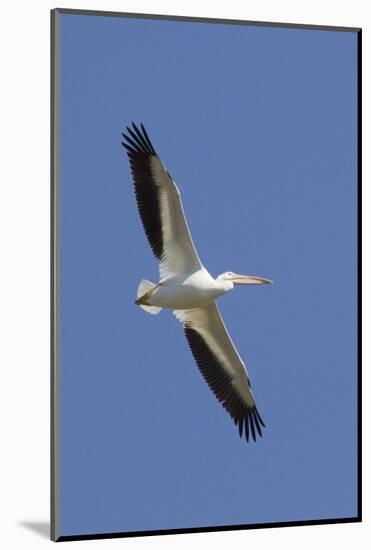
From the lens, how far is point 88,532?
820 centimetres

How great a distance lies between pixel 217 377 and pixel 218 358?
0.11m

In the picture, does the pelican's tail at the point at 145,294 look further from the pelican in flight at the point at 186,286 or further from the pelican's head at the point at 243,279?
the pelican's head at the point at 243,279

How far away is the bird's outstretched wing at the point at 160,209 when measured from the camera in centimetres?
845

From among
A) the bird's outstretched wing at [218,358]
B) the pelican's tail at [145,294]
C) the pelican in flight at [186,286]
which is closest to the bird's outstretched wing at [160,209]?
the pelican in flight at [186,286]

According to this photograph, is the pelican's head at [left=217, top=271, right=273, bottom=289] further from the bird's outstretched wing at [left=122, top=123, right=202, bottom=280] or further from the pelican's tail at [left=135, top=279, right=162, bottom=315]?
the pelican's tail at [left=135, top=279, right=162, bottom=315]

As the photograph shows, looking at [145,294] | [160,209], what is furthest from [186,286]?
[160,209]

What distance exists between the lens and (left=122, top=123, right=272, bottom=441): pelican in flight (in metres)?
8.51

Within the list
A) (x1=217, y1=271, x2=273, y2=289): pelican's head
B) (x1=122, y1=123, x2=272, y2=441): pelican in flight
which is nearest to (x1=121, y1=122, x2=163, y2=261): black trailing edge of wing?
(x1=122, y1=123, x2=272, y2=441): pelican in flight

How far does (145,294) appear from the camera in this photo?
863 cm

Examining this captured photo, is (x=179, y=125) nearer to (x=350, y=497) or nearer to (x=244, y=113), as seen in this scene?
(x=244, y=113)

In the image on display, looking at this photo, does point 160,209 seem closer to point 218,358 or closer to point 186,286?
point 186,286

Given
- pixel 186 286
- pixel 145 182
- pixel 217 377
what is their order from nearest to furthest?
pixel 145 182 → pixel 186 286 → pixel 217 377

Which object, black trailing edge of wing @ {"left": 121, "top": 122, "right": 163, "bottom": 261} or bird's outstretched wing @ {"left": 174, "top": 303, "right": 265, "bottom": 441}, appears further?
bird's outstretched wing @ {"left": 174, "top": 303, "right": 265, "bottom": 441}

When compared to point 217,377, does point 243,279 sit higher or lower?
higher
